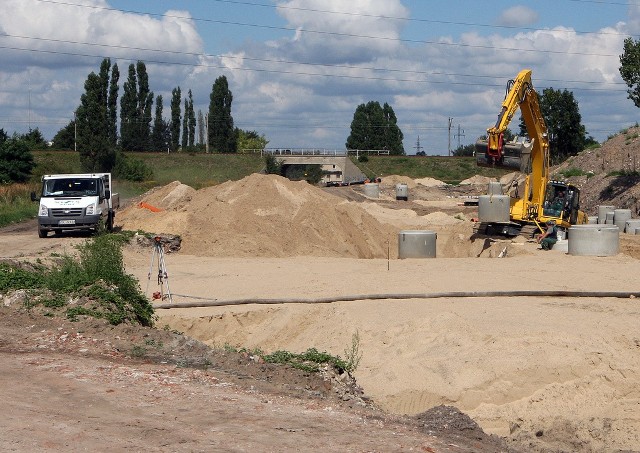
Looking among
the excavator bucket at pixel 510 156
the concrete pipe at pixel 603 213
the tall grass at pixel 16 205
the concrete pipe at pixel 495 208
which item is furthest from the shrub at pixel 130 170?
the excavator bucket at pixel 510 156

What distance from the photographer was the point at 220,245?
28.6m

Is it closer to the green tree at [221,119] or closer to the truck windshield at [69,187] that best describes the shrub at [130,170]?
the green tree at [221,119]

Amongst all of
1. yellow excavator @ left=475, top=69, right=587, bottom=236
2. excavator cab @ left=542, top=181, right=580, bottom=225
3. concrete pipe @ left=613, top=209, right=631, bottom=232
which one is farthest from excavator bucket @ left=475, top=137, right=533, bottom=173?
concrete pipe @ left=613, top=209, right=631, bottom=232

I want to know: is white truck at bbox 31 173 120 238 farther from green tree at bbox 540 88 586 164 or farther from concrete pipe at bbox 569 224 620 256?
green tree at bbox 540 88 586 164

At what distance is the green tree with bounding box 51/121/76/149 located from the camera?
9850cm

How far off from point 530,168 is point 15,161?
44.7 meters

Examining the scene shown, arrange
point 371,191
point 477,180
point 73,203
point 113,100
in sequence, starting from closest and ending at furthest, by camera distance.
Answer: point 73,203, point 371,191, point 477,180, point 113,100

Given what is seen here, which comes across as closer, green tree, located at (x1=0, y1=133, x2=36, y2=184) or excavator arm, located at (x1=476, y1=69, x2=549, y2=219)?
excavator arm, located at (x1=476, y1=69, x2=549, y2=219)

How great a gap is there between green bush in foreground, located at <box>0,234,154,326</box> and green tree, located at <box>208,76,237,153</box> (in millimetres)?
84436

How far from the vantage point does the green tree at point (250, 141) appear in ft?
390

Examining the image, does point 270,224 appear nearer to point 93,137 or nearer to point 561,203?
point 561,203

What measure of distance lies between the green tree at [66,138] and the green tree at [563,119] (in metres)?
49.3

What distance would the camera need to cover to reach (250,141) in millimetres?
121188

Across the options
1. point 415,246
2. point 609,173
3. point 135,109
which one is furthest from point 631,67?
point 135,109
